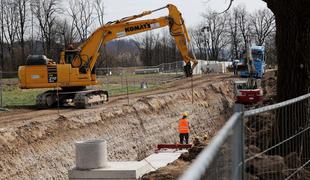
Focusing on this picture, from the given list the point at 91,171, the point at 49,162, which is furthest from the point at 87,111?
the point at 91,171

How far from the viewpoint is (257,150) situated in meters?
6.79

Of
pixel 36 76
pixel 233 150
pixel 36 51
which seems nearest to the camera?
pixel 233 150

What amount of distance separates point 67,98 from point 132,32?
14.7 ft

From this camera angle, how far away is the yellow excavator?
21.7 metres

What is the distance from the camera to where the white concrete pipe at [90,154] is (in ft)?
43.8

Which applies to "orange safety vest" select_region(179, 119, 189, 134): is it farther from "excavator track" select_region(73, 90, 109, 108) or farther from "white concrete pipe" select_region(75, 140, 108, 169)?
"white concrete pipe" select_region(75, 140, 108, 169)

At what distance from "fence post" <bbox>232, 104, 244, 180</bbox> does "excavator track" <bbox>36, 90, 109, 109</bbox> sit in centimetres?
1880

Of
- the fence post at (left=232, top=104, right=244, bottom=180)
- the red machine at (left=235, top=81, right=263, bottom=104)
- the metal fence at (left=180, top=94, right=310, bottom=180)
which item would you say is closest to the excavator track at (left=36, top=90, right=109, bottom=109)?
the red machine at (left=235, top=81, right=263, bottom=104)

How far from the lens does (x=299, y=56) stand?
387 inches

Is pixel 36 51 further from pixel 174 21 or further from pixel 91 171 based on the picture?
pixel 91 171

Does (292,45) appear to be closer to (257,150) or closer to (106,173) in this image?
(257,150)

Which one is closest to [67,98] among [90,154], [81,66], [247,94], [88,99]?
[88,99]

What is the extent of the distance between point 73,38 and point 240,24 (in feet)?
129

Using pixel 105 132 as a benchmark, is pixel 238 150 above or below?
above
